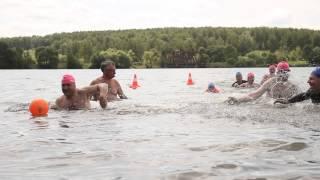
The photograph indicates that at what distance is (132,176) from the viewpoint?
16.0ft

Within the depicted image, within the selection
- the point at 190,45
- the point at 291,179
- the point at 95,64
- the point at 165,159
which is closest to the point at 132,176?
the point at 165,159

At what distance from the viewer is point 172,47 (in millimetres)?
138625

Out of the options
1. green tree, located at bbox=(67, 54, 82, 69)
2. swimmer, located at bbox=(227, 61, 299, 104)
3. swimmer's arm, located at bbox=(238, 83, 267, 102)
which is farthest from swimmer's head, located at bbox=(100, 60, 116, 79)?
green tree, located at bbox=(67, 54, 82, 69)

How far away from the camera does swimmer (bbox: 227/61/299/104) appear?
12234 millimetres

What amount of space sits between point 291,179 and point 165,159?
1588 millimetres

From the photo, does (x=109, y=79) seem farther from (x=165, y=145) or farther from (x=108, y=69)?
(x=165, y=145)

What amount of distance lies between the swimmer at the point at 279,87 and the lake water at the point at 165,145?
92cm

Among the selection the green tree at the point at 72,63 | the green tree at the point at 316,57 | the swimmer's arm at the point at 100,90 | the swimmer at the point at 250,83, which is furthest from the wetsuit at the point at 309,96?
the green tree at the point at 72,63

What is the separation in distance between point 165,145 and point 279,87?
6473 mm

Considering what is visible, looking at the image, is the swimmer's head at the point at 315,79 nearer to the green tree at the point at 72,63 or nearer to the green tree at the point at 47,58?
the green tree at the point at 47,58

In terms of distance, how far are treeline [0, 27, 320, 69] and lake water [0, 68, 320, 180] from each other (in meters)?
94.0

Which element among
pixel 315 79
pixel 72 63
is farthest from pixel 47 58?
pixel 315 79

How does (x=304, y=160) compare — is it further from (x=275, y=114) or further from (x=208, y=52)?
(x=208, y=52)

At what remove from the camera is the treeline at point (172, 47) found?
374 feet
